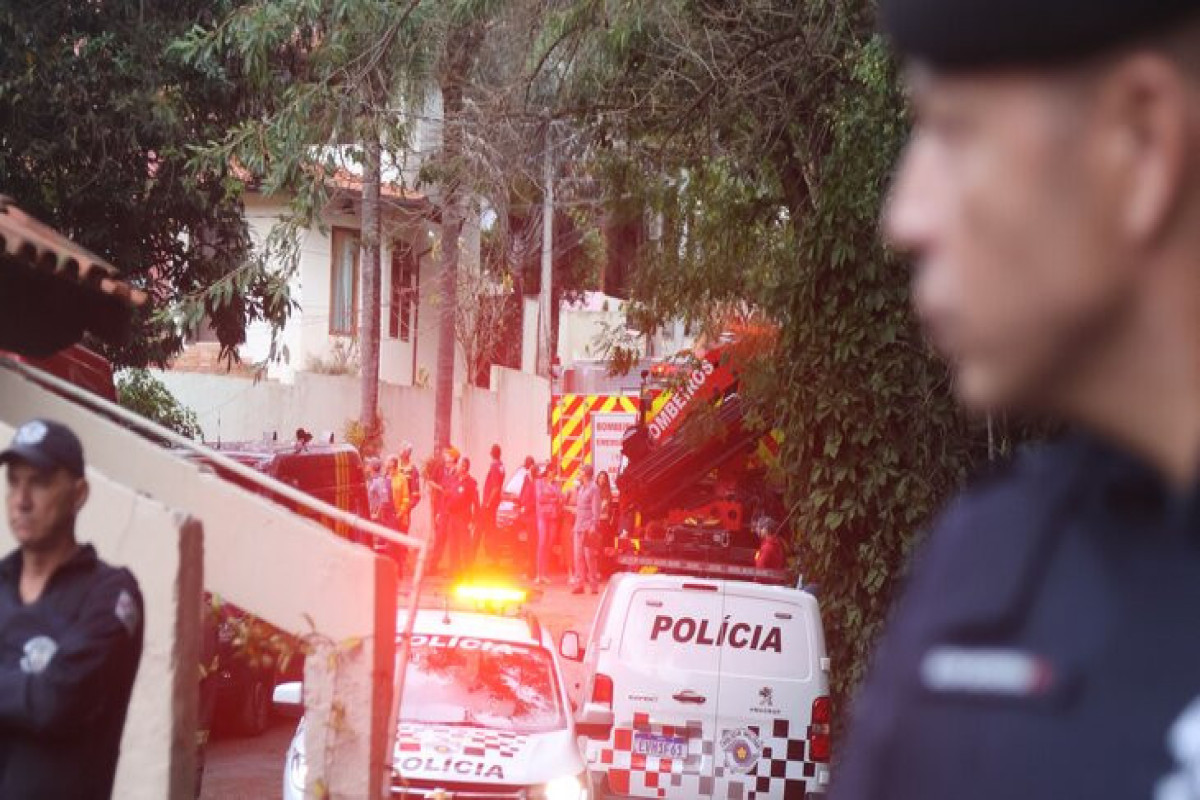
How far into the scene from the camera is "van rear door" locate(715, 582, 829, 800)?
13.3m

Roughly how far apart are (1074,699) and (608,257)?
24.7m

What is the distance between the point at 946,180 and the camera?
4.27 ft

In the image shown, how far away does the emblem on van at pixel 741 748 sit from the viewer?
13305 mm

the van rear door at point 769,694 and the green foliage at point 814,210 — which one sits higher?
the green foliage at point 814,210

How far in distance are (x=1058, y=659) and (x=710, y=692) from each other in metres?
12.4

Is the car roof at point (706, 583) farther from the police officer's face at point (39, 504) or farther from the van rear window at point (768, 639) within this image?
the police officer's face at point (39, 504)

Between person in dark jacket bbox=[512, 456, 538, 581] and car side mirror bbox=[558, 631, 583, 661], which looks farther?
person in dark jacket bbox=[512, 456, 538, 581]

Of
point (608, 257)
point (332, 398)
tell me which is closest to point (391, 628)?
point (608, 257)

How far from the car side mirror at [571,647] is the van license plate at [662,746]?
2.95 feet

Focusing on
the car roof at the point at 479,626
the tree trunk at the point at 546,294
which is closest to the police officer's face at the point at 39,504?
the car roof at the point at 479,626

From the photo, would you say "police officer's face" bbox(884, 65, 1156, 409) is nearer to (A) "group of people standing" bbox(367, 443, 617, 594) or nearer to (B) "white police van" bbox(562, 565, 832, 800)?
(B) "white police van" bbox(562, 565, 832, 800)

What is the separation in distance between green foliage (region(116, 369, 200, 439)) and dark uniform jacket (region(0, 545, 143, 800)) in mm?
19432

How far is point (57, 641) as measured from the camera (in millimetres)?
4676

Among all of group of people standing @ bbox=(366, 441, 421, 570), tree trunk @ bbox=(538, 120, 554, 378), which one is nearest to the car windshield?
group of people standing @ bbox=(366, 441, 421, 570)
